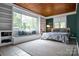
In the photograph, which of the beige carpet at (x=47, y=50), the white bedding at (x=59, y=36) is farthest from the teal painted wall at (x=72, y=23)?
the beige carpet at (x=47, y=50)

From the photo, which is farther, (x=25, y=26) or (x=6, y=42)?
(x=25, y=26)

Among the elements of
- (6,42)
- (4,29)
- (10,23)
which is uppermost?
(10,23)

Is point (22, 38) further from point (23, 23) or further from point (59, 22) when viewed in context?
point (59, 22)

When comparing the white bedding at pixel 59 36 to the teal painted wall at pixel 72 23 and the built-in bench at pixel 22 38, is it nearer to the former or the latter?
the teal painted wall at pixel 72 23

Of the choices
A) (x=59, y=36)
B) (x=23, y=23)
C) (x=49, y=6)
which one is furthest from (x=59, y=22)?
(x=23, y=23)

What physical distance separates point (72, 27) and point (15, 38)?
361cm

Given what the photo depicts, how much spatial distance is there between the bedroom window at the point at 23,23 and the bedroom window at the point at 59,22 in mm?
1769

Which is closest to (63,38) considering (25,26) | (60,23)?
(60,23)

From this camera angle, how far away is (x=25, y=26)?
219 inches

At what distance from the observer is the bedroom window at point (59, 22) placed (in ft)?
20.7

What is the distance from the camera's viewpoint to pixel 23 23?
5406 millimetres

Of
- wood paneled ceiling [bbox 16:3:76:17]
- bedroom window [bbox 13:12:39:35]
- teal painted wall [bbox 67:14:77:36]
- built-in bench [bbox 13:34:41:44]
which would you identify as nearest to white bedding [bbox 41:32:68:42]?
teal painted wall [bbox 67:14:77:36]

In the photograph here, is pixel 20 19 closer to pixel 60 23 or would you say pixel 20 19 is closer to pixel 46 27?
pixel 46 27

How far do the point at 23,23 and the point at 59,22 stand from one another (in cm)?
303
